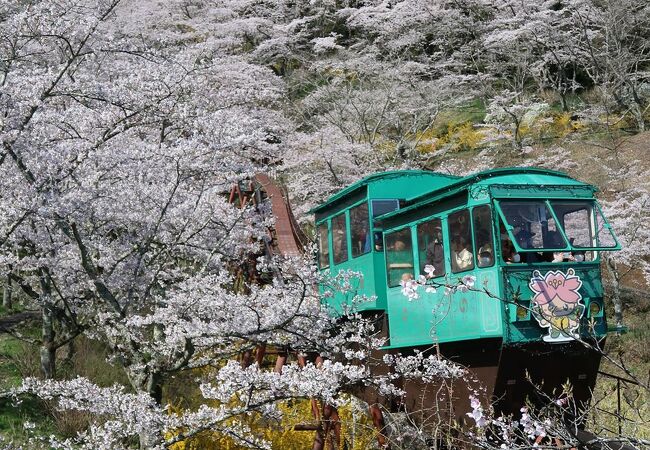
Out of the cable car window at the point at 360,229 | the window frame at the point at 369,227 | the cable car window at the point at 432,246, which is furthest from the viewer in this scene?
the cable car window at the point at 360,229

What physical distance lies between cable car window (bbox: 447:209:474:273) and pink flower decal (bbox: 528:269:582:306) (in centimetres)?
75

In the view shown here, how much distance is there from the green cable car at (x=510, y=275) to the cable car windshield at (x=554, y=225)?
0.01 metres

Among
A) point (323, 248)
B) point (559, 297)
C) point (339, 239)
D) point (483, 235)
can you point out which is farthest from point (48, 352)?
point (559, 297)

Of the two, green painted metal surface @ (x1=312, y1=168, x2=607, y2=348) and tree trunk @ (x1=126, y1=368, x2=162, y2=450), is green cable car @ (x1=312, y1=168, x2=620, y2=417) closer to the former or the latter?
green painted metal surface @ (x1=312, y1=168, x2=607, y2=348)

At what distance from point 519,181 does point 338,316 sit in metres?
2.98

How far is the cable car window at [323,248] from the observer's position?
12062 mm

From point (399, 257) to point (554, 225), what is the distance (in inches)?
85.4

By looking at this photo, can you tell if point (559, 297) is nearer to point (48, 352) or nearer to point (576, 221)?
point (576, 221)

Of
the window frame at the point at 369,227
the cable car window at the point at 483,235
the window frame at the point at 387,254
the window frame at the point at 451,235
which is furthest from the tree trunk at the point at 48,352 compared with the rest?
the cable car window at the point at 483,235

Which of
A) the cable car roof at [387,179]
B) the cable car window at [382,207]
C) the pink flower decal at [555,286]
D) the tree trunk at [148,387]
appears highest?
the cable car roof at [387,179]

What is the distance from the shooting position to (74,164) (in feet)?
23.1

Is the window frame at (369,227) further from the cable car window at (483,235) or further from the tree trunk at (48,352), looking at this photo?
the tree trunk at (48,352)

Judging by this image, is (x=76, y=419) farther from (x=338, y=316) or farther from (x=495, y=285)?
(x=495, y=285)

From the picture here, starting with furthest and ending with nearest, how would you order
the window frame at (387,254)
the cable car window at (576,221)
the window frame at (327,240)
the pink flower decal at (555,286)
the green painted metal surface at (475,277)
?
the window frame at (327,240) → the window frame at (387,254) → the cable car window at (576,221) → the pink flower decal at (555,286) → the green painted metal surface at (475,277)
